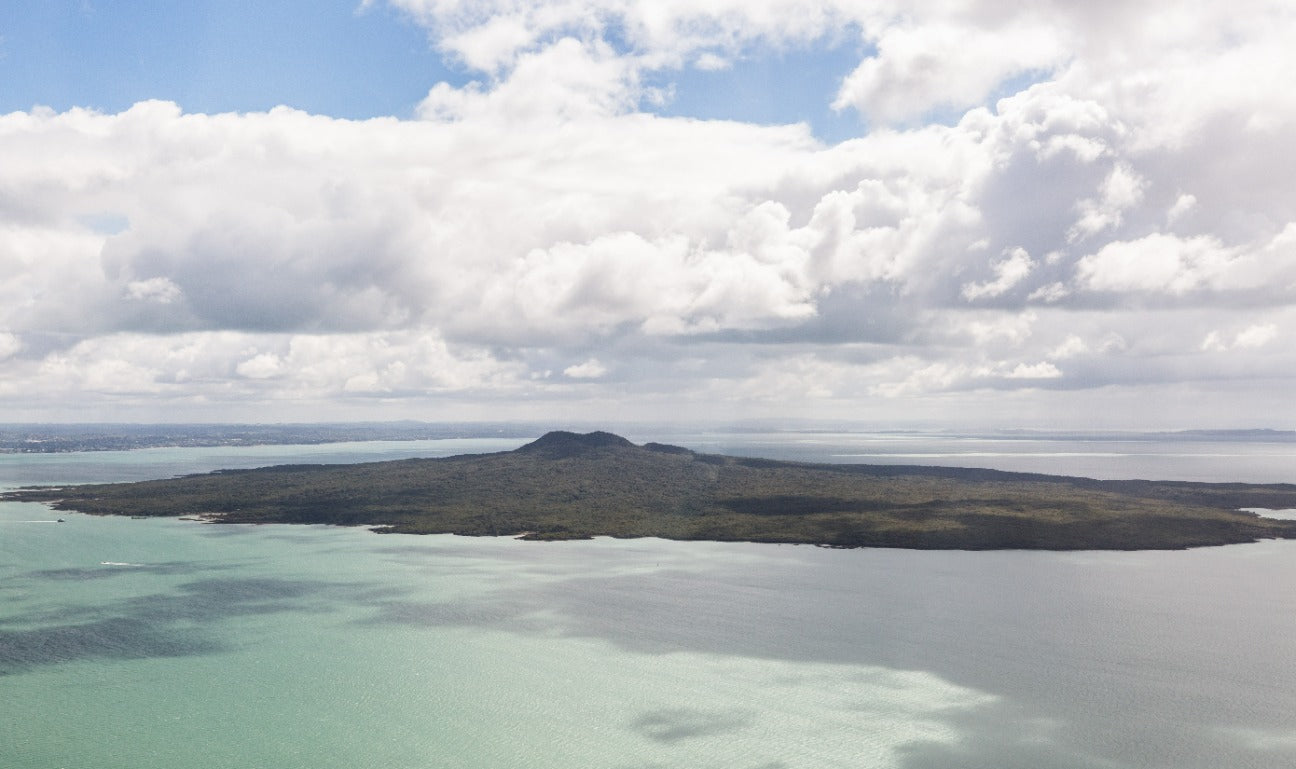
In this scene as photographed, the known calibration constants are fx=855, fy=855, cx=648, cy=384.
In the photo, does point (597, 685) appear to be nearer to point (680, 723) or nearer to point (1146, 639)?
point (680, 723)

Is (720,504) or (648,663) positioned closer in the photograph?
(648,663)

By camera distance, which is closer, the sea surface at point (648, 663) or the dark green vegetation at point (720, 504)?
the sea surface at point (648, 663)

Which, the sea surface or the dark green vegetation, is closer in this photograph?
the sea surface

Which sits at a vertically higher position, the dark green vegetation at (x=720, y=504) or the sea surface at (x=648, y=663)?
the dark green vegetation at (x=720, y=504)

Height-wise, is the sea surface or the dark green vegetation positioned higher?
the dark green vegetation

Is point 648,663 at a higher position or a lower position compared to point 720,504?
lower
